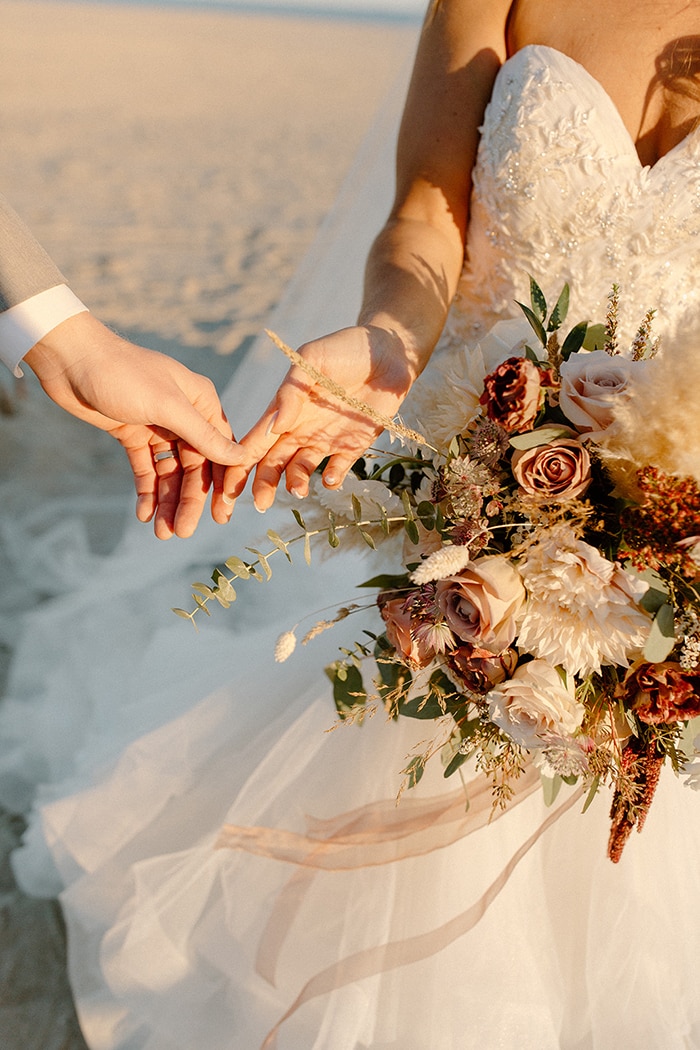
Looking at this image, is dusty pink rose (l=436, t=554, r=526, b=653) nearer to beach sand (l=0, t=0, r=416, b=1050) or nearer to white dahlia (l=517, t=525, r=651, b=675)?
white dahlia (l=517, t=525, r=651, b=675)

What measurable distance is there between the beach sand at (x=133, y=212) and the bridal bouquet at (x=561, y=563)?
58.8 inches

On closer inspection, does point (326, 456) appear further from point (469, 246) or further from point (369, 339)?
point (469, 246)

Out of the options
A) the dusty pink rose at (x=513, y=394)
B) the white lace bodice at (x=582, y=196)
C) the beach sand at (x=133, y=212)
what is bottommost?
the beach sand at (x=133, y=212)

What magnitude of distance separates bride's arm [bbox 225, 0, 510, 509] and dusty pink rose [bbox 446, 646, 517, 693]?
1.39 feet

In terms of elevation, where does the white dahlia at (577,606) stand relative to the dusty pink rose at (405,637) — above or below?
above

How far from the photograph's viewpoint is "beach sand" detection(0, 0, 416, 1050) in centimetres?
315

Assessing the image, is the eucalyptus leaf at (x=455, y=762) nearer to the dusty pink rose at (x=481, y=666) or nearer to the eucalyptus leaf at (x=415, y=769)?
the eucalyptus leaf at (x=415, y=769)

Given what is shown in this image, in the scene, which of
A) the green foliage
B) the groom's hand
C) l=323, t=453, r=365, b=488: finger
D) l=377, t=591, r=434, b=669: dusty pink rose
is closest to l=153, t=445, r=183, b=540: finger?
the groom's hand

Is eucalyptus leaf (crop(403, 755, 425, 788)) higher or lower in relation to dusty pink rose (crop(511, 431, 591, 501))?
lower

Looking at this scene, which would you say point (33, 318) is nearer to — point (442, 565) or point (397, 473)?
point (397, 473)

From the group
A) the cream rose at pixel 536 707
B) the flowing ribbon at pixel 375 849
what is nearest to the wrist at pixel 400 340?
the cream rose at pixel 536 707

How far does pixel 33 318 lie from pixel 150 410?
283mm

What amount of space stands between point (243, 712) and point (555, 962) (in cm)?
95

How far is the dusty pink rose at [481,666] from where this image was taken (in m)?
1.20
